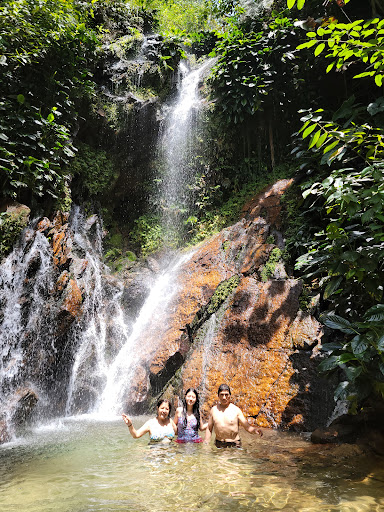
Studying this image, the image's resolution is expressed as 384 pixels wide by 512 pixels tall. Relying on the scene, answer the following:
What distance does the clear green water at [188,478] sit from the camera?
→ 256cm

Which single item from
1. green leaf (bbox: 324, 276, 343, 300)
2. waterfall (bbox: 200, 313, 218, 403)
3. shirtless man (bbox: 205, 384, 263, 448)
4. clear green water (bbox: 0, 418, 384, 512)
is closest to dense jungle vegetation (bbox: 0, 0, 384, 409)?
green leaf (bbox: 324, 276, 343, 300)

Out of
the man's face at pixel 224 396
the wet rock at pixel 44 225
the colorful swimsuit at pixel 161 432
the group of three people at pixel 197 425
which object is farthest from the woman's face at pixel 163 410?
the wet rock at pixel 44 225

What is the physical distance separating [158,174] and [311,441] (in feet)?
33.4

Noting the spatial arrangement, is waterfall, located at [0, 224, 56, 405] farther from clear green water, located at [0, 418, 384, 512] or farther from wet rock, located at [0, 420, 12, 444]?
clear green water, located at [0, 418, 384, 512]

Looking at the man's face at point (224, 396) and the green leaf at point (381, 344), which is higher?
the green leaf at point (381, 344)

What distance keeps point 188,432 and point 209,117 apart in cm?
1065

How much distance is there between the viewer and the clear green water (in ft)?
8.41

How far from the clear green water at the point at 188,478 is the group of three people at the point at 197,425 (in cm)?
17

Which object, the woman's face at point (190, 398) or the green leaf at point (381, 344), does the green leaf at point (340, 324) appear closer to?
the green leaf at point (381, 344)

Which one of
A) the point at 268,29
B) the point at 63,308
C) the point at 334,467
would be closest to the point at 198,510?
the point at 334,467

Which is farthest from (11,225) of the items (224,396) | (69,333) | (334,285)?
(334,285)

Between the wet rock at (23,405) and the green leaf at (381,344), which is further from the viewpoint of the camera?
the wet rock at (23,405)

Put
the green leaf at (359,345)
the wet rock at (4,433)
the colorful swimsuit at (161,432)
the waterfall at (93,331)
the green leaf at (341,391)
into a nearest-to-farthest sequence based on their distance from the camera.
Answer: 1. the green leaf at (359,345)
2. the green leaf at (341,391)
3. the colorful swimsuit at (161,432)
4. the wet rock at (4,433)
5. the waterfall at (93,331)

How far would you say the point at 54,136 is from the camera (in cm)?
840
